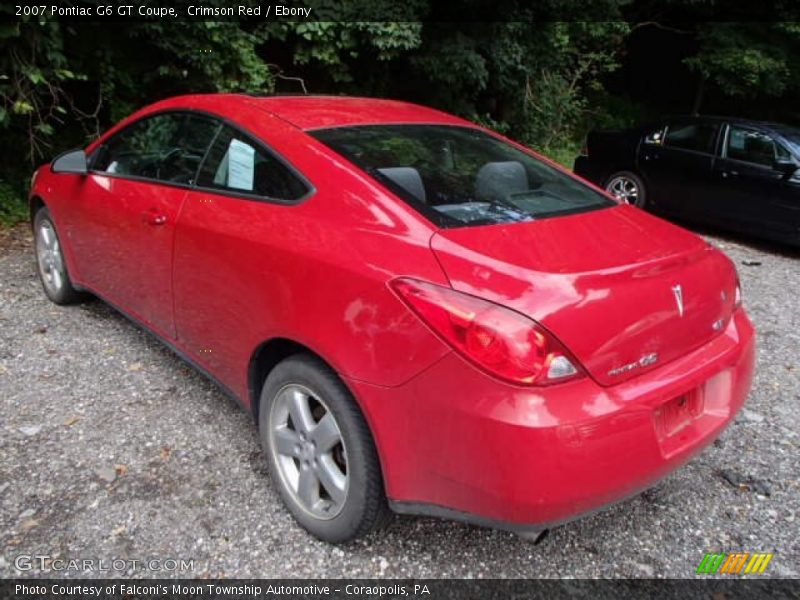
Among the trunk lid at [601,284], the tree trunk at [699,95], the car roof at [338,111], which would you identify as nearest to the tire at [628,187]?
the car roof at [338,111]

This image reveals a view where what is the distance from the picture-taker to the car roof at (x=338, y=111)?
2576 mm

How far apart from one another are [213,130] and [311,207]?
2.92 feet

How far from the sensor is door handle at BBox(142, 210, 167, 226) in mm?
2793

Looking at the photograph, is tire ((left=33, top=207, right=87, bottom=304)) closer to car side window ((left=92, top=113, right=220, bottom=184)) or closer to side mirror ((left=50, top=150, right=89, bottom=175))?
side mirror ((left=50, top=150, right=89, bottom=175))

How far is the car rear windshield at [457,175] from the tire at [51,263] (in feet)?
8.29

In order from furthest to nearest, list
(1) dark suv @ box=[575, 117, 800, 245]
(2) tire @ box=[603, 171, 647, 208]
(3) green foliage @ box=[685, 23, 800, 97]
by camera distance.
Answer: (3) green foliage @ box=[685, 23, 800, 97] < (2) tire @ box=[603, 171, 647, 208] < (1) dark suv @ box=[575, 117, 800, 245]

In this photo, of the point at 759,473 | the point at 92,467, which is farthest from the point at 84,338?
the point at 759,473

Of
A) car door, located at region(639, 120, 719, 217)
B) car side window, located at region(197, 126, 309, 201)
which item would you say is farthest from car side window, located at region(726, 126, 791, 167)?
car side window, located at region(197, 126, 309, 201)

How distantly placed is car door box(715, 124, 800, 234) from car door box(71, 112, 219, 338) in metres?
6.16

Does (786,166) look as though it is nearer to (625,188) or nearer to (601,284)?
(625,188)

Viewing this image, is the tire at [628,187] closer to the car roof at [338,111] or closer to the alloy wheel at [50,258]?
the car roof at [338,111]

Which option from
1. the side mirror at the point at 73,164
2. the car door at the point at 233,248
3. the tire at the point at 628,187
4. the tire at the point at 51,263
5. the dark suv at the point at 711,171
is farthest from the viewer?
the tire at the point at 628,187

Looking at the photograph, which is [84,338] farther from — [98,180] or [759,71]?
[759,71]

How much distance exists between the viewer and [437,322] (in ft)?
5.66
